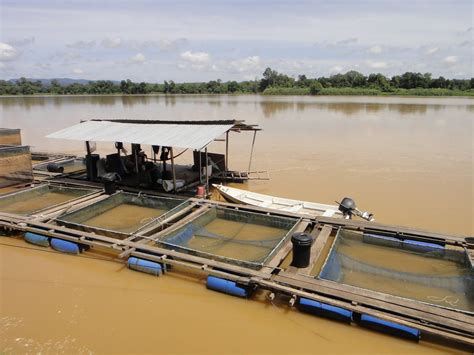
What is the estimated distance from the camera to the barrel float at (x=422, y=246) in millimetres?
6490

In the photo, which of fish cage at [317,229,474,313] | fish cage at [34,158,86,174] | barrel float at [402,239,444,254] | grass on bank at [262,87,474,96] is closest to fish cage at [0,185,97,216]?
fish cage at [34,158,86,174]

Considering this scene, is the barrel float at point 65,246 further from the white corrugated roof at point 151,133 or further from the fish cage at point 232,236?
the white corrugated roof at point 151,133

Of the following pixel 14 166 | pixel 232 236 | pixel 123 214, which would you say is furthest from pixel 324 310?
A: pixel 14 166

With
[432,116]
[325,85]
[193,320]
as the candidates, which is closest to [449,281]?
[193,320]

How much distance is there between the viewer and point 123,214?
8922 millimetres

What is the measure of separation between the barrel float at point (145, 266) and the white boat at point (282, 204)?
3.78 metres

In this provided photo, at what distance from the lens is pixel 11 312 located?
18.0 feet

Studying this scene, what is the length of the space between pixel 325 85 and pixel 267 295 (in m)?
75.5

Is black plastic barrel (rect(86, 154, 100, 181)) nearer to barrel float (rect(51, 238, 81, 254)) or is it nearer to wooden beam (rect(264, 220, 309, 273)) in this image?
barrel float (rect(51, 238, 81, 254))

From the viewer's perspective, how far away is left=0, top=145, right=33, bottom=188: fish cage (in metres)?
10.9

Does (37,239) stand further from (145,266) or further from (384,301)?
(384,301)

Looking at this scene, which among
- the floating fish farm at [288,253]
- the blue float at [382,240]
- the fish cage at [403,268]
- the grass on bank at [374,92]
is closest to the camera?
the floating fish farm at [288,253]

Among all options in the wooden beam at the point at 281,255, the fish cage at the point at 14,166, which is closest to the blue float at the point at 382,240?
the wooden beam at the point at 281,255

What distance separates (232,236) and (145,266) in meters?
1.96
